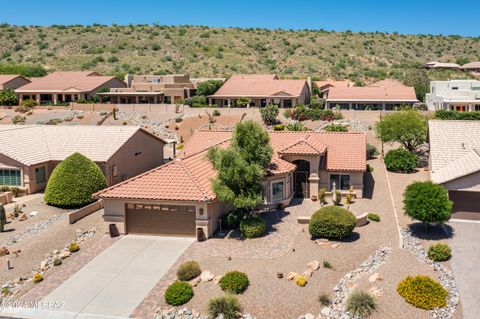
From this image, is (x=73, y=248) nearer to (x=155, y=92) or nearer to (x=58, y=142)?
(x=58, y=142)

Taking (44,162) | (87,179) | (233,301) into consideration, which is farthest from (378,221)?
(44,162)

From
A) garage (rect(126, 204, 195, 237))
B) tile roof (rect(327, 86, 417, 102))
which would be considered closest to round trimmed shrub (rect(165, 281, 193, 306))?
garage (rect(126, 204, 195, 237))

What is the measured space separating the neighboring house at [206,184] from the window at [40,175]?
11.7m

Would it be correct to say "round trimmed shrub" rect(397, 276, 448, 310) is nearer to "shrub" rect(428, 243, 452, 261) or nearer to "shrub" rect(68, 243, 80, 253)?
"shrub" rect(428, 243, 452, 261)

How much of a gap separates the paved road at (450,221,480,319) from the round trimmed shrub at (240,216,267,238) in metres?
10.1

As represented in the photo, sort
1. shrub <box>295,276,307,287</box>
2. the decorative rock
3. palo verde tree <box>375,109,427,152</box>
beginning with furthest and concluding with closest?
palo verde tree <box>375,109,427,152</box>, the decorative rock, shrub <box>295,276,307,287</box>

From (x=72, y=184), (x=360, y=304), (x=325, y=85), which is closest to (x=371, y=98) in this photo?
(x=325, y=85)

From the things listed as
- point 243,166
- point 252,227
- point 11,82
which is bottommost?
point 252,227

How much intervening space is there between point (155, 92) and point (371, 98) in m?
31.6

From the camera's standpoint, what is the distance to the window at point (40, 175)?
132ft

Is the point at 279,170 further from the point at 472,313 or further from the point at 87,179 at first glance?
the point at 472,313

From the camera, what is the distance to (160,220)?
1179 inches

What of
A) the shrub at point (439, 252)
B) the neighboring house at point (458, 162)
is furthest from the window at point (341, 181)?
the shrub at point (439, 252)

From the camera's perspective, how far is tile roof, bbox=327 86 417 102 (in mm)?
70500
